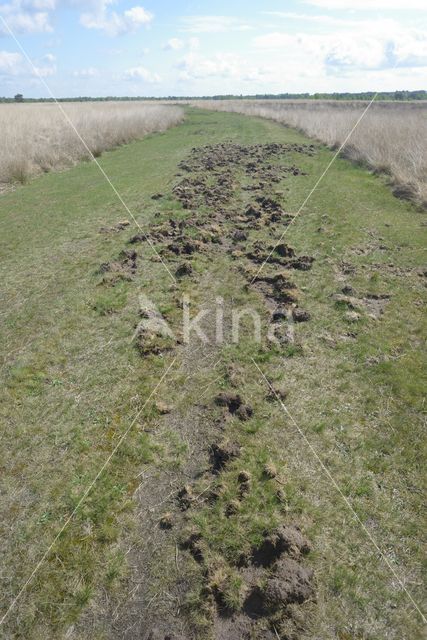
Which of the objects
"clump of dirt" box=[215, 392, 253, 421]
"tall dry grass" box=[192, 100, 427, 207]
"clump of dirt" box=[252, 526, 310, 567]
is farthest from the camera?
"tall dry grass" box=[192, 100, 427, 207]

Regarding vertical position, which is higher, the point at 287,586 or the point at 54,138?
the point at 54,138

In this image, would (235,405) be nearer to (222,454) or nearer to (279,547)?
(222,454)

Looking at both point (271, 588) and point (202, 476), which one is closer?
point (271, 588)

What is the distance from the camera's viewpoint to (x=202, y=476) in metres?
3.98

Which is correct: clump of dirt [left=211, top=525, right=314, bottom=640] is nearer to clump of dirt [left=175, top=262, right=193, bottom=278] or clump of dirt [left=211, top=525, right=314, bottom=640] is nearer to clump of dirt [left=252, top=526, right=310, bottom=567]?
clump of dirt [left=252, top=526, right=310, bottom=567]

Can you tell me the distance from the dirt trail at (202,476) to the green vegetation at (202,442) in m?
0.03

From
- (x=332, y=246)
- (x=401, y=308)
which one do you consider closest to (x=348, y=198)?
(x=332, y=246)

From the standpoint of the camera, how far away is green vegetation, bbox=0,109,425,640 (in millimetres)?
3096

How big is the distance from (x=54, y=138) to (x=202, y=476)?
2284 centimetres

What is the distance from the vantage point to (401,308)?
22.8 feet

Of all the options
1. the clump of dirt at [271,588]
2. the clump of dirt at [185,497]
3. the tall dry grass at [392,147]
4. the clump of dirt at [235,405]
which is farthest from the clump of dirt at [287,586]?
the tall dry grass at [392,147]

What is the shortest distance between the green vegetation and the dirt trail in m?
0.03

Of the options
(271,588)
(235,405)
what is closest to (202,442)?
(235,405)

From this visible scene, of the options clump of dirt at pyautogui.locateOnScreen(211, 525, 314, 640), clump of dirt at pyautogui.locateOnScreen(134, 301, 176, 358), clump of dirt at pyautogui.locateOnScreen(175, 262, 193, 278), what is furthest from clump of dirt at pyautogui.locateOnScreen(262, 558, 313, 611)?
clump of dirt at pyautogui.locateOnScreen(175, 262, 193, 278)
